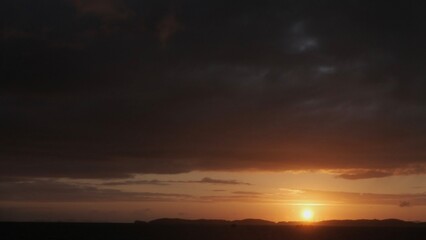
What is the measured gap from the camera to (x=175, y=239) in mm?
116125

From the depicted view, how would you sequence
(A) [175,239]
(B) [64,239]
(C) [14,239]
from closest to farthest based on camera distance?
1. (C) [14,239]
2. (B) [64,239]
3. (A) [175,239]

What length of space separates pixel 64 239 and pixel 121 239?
434 inches

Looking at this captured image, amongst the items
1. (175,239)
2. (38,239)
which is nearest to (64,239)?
(38,239)

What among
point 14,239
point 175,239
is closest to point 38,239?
point 14,239

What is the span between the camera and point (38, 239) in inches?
4055

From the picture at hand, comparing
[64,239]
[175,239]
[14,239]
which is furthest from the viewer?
[175,239]

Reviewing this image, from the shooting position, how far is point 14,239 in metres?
99.2

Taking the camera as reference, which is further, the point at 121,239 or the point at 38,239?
the point at 121,239

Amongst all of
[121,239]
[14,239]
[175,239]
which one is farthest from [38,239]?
[175,239]

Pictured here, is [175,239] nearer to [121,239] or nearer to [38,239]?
[121,239]

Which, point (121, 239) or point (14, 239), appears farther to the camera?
point (121, 239)

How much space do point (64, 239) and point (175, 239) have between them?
74.7 feet

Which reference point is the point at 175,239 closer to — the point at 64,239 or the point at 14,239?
the point at 64,239

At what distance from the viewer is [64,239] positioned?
348ft
